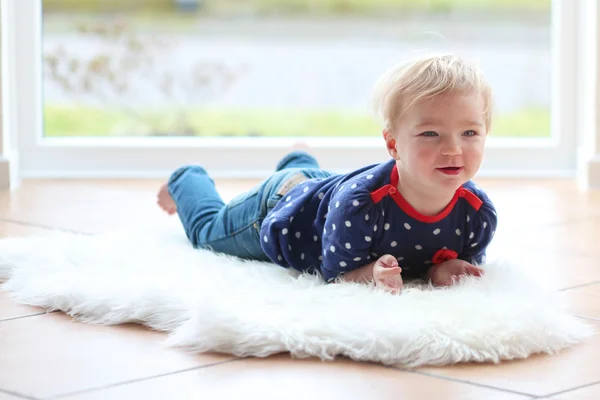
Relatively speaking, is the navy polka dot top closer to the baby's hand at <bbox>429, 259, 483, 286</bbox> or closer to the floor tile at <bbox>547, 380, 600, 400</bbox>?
the baby's hand at <bbox>429, 259, 483, 286</bbox>

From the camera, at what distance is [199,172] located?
1971mm

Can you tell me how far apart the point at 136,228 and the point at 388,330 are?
1046 mm

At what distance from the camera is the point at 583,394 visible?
1.03m

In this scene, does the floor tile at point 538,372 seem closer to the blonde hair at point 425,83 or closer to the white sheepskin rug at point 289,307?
the white sheepskin rug at point 289,307

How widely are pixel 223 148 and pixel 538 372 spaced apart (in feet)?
6.65

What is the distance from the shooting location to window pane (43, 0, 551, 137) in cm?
321

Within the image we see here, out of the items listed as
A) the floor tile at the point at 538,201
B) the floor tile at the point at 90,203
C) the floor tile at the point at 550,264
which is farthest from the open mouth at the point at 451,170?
the floor tile at the point at 90,203

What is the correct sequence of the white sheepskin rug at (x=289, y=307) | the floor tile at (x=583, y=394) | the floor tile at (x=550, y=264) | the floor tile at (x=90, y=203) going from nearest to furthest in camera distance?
the floor tile at (x=583, y=394), the white sheepskin rug at (x=289, y=307), the floor tile at (x=550, y=264), the floor tile at (x=90, y=203)

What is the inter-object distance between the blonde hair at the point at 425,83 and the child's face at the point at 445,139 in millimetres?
13

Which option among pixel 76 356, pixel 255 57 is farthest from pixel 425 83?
pixel 255 57

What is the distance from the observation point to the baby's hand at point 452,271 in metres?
1.44

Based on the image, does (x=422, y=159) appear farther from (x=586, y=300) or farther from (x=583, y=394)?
(x=583, y=394)

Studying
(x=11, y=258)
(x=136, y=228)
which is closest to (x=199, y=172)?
(x=136, y=228)

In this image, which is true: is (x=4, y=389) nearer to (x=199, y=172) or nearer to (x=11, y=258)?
(x=11, y=258)
